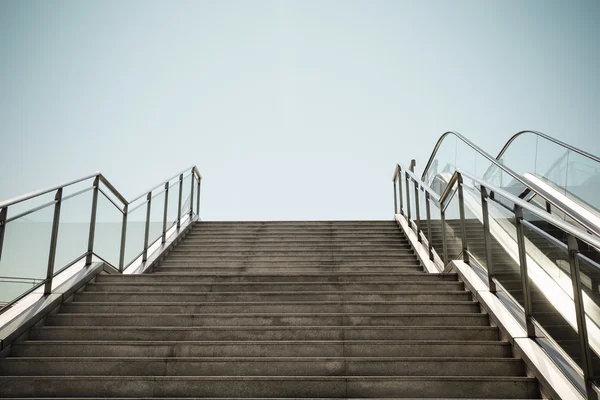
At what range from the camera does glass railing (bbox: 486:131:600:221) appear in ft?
16.7

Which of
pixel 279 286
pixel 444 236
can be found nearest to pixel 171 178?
pixel 279 286

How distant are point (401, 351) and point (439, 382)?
1.46 ft

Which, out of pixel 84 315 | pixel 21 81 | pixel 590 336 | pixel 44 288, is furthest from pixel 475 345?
pixel 21 81

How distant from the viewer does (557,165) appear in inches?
231

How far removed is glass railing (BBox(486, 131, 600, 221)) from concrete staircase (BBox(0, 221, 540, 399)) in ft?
6.80

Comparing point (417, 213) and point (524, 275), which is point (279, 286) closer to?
point (524, 275)

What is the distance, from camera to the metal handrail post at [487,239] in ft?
12.6

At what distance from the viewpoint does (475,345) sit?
3.15 m

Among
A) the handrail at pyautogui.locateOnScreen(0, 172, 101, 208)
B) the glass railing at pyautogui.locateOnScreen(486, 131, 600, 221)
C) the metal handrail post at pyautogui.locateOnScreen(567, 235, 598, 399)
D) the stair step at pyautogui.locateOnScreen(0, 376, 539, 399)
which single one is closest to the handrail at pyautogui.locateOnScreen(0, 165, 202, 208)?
the handrail at pyautogui.locateOnScreen(0, 172, 101, 208)

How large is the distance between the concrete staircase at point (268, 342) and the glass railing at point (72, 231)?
361mm

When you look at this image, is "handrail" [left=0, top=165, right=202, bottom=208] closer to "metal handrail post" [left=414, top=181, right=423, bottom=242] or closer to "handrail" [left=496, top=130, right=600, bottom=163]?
"metal handrail post" [left=414, top=181, right=423, bottom=242]

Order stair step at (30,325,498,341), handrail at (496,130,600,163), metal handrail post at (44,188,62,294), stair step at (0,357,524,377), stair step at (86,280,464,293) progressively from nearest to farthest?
1. stair step at (0,357,524,377)
2. stair step at (30,325,498,341)
3. metal handrail post at (44,188,62,294)
4. stair step at (86,280,464,293)
5. handrail at (496,130,600,163)

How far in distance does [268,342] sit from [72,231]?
8.08 feet

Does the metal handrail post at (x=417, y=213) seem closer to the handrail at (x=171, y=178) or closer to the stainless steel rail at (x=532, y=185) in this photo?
the stainless steel rail at (x=532, y=185)
